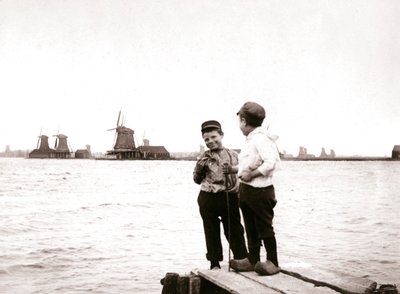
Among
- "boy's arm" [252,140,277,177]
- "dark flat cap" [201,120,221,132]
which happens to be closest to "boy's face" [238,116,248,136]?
"boy's arm" [252,140,277,177]

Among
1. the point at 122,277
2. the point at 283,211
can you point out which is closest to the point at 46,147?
the point at 283,211

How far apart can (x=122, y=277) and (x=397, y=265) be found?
5686 mm

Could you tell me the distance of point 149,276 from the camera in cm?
940

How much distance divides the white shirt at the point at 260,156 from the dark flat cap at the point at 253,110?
0.42ft

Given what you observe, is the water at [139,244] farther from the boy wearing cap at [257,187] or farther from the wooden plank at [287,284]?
the wooden plank at [287,284]

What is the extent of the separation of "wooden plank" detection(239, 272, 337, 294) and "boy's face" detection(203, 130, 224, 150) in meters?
1.57

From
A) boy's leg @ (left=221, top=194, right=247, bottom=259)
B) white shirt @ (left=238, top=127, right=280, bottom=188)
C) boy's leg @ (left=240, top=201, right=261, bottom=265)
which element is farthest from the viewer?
boy's leg @ (left=221, top=194, right=247, bottom=259)

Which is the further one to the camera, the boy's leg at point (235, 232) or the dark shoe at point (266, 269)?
the boy's leg at point (235, 232)

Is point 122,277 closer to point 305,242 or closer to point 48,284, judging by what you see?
point 48,284

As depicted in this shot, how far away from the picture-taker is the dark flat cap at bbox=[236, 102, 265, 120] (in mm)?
4812

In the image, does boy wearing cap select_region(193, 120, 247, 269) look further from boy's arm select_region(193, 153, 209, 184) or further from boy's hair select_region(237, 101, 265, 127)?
boy's hair select_region(237, 101, 265, 127)

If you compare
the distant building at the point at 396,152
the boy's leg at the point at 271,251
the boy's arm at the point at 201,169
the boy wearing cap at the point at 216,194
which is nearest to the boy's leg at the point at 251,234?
the boy's leg at the point at 271,251

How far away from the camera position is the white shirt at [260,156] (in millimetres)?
4633

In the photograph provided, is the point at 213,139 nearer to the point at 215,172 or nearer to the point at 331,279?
the point at 215,172
